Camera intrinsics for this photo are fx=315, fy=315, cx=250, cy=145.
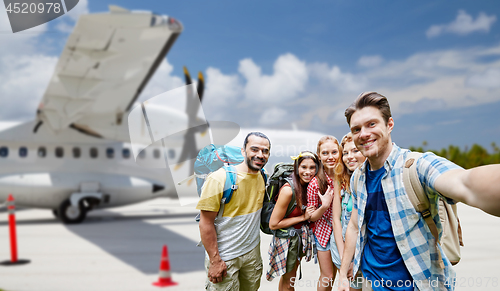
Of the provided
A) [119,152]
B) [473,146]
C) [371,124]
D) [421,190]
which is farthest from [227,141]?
[473,146]

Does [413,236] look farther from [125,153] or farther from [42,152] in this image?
[42,152]

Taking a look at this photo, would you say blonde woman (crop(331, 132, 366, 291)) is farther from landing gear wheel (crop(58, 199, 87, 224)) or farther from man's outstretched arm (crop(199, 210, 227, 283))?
landing gear wheel (crop(58, 199, 87, 224))

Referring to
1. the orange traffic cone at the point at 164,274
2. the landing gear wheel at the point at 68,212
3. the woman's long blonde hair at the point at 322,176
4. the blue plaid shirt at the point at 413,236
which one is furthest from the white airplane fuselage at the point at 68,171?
the blue plaid shirt at the point at 413,236

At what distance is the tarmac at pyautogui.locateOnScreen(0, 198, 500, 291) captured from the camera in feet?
14.6

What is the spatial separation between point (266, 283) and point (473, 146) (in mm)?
39097

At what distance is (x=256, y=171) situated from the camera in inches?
88.6

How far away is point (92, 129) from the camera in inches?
372

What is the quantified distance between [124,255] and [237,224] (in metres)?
4.66

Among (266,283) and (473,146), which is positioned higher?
(473,146)

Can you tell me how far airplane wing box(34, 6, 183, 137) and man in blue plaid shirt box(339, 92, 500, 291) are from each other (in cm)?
405

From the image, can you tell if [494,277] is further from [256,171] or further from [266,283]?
[256,171]

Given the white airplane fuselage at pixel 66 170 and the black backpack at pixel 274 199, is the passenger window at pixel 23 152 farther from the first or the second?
the black backpack at pixel 274 199

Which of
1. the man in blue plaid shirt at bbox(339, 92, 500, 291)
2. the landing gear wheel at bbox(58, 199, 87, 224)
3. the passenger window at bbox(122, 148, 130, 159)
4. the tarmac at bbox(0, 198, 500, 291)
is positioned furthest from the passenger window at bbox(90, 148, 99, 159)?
the man in blue plaid shirt at bbox(339, 92, 500, 291)

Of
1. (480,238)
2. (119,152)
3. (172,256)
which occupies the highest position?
(119,152)
